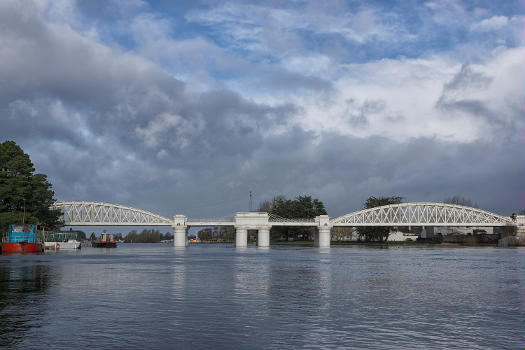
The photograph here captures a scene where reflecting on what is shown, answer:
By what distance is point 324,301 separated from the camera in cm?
3212

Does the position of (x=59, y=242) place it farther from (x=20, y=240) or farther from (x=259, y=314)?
(x=259, y=314)

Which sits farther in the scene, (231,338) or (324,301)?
(324,301)

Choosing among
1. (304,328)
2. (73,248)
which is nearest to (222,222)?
(73,248)

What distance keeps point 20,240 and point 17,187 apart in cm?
979

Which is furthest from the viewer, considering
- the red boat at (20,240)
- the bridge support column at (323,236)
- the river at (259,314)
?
the bridge support column at (323,236)

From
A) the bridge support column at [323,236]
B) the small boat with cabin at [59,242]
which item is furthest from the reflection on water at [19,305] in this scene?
the bridge support column at [323,236]

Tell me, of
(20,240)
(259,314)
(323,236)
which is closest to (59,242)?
(20,240)

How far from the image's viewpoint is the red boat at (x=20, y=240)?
98.8m

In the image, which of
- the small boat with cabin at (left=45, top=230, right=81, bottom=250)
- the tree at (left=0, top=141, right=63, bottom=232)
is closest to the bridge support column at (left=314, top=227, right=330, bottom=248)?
the small boat with cabin at (left=45, top=230, right=81, bottom=250)

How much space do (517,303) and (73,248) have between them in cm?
13613

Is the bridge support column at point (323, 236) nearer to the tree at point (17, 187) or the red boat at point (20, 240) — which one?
the tree at point (17, 187)

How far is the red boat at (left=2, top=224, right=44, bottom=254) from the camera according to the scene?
324 ft

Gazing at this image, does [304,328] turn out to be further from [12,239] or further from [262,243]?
[262,243]

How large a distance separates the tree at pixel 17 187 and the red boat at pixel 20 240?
1.78 m
